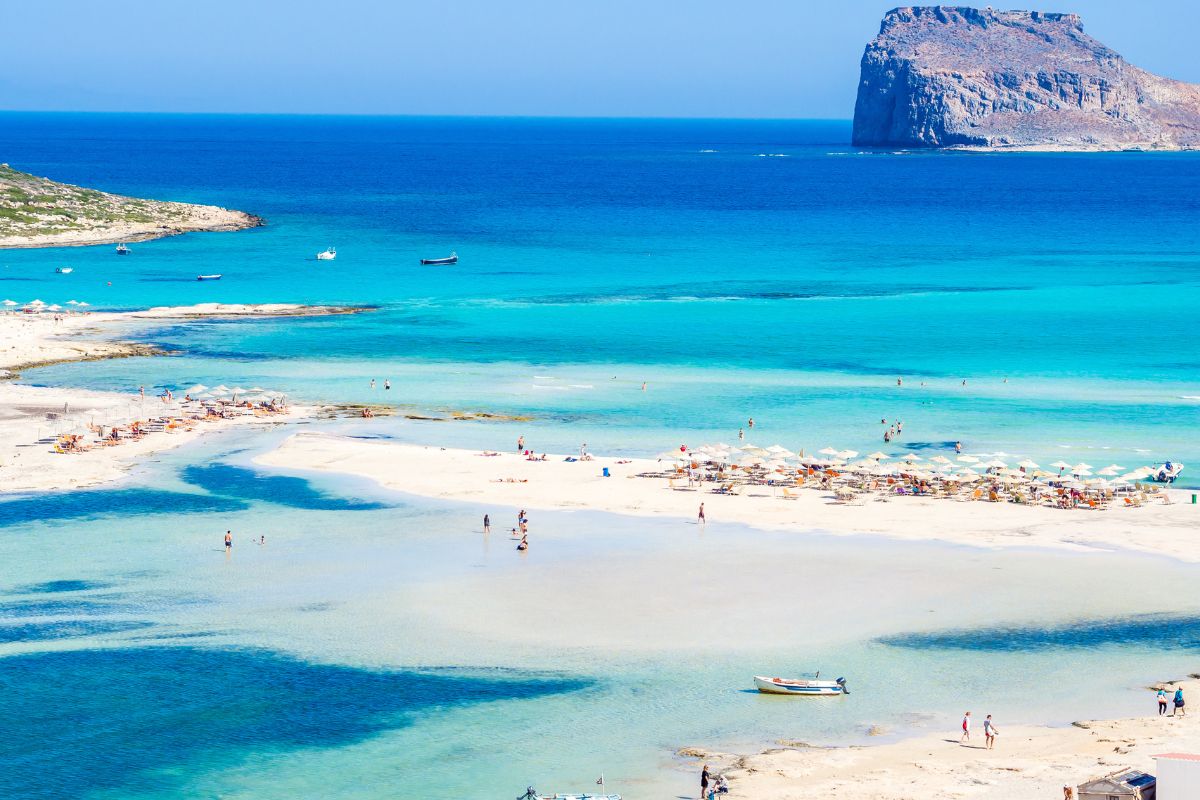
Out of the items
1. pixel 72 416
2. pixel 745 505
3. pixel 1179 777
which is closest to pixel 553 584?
pixel 745 505

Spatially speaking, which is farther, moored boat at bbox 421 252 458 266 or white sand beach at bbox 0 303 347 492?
moored boat at bbox 421 252 458 266

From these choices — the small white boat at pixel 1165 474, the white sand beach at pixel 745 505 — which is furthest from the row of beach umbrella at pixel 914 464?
the white sand beach at pixel 745 505

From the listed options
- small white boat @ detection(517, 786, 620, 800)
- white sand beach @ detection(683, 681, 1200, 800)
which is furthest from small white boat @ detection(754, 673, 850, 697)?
small white boat @ detection(517, 786, 620, 800)

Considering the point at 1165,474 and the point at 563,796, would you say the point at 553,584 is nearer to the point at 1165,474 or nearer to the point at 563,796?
the point at 563,796

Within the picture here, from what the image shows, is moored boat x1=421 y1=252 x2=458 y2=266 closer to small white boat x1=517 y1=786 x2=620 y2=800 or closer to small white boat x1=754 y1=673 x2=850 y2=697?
small white boat x1=754 y1=673 x2=850 y2=697

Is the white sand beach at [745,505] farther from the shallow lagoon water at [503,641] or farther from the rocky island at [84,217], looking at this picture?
the rocky island at [84,217]
